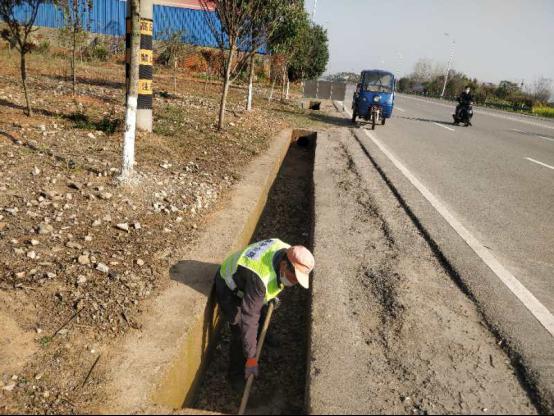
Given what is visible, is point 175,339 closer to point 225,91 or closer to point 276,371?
point 276,371

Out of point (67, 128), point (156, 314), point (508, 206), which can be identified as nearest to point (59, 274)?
point (156, 314)

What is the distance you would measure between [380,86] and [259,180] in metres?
9.27

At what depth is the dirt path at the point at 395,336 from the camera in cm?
251

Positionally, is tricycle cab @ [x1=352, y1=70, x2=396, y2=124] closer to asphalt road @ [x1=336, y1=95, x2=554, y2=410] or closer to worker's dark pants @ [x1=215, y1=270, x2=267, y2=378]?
asphalt road @ [x1=336, y1=95, x2=554, y2=410]

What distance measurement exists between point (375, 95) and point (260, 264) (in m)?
11.6

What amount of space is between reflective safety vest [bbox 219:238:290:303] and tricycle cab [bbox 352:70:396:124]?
10.9 metres

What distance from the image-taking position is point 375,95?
13414mm

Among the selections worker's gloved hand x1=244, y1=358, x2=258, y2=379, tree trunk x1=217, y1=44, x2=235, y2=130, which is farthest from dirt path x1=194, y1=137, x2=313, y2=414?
tree trunk x1=217, y1=44, x2=235, y2=130

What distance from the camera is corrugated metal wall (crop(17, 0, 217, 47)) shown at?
24.4 meters

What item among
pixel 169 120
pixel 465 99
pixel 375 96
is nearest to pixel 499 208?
pixel 169 120

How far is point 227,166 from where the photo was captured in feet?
22.2

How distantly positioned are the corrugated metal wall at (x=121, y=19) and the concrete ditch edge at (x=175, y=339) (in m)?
22.3

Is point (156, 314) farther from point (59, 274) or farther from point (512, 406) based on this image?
point (512, 406)

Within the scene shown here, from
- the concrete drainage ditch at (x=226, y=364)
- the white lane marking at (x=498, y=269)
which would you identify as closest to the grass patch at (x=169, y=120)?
the concrete drainage ditch at (x=226, y=364)
